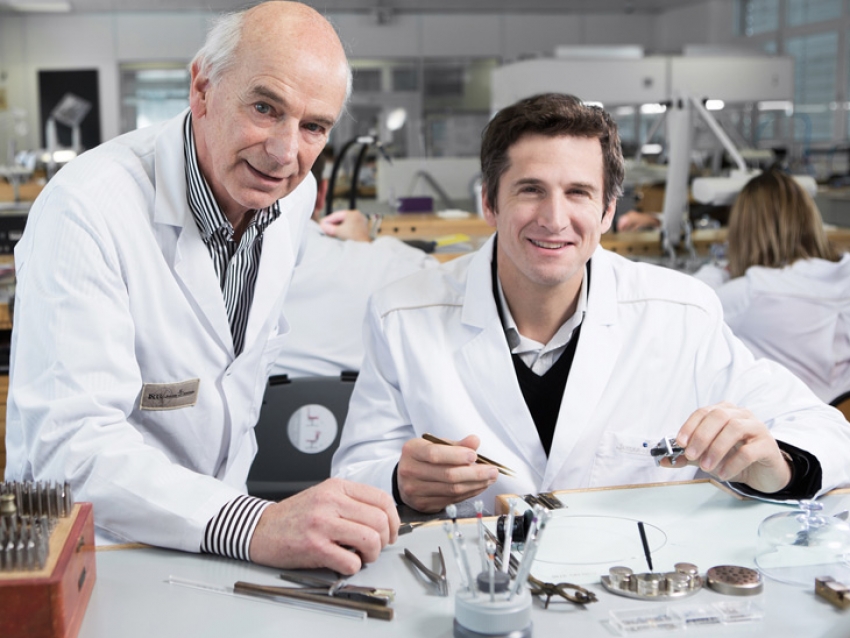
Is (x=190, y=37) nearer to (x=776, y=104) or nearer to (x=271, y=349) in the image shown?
(x=776, y=104)

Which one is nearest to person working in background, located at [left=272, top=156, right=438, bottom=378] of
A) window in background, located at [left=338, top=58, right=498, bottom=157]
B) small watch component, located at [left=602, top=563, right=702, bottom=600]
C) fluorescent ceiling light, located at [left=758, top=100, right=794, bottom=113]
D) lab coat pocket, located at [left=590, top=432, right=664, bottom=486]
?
lab coat pocket, located at [left=590, top=432, right=664, bottom=486]

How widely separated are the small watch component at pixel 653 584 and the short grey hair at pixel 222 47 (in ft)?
2.49

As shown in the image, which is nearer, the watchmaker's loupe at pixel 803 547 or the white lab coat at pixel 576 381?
the watchmaker's loupe at pixel 803 547

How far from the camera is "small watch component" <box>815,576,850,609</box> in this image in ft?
2.93

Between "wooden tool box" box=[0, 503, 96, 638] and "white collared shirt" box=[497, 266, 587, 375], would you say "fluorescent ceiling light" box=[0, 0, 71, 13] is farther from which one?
"wooden tool box" box=[0, 503, 96, 638]

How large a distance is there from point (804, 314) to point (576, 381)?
5.22 ft

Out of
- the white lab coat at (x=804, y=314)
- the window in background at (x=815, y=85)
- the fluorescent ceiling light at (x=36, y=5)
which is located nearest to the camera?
the white lab coat at (x=804, y=314)

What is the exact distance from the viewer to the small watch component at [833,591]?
892 millimetres

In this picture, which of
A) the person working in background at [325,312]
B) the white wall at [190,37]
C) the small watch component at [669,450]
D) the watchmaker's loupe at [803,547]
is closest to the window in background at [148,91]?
the white wall at [190,37]

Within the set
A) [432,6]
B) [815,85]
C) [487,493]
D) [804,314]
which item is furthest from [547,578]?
[432,6]

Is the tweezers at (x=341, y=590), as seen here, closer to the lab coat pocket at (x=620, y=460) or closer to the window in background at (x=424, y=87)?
the lab coat pocket at (x=620, y=460)

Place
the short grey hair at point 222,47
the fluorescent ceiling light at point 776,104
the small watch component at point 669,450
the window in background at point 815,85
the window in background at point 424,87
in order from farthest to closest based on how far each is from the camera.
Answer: the window in background at point 424,87
the window in background at point 815,85
the fluorescent ceiling light at point 776,104
the short grey hair at point 222,47
the small watch component at point 669,450

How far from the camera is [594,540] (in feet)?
3.49

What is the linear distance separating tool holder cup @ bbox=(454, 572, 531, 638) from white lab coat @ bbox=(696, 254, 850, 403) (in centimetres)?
214
